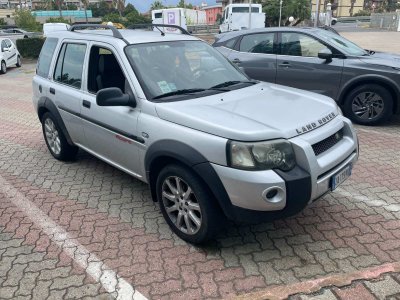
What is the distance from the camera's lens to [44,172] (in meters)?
4.98

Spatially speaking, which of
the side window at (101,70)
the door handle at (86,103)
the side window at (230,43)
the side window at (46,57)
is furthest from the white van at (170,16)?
the door handle at (86,103)

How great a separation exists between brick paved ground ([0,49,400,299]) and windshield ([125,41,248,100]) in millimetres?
1301

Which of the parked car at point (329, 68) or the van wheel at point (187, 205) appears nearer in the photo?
the van wheel at point (187, 205)

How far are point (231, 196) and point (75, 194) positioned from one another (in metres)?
2.29

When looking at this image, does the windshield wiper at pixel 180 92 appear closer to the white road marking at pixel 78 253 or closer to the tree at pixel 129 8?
the white road marking at pixel 78 253

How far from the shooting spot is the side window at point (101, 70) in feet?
12.6

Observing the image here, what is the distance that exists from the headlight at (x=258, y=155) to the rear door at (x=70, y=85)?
224cm

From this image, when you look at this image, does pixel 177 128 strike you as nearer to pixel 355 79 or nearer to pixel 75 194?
pixel 75 194

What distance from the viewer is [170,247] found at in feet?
10.6

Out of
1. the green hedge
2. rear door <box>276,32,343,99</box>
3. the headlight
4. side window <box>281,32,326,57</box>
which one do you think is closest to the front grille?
the headlight

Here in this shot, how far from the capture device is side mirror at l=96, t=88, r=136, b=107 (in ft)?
10.6

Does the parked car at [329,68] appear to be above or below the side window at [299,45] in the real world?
below

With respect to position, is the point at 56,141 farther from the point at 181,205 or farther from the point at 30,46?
the point at 30,46

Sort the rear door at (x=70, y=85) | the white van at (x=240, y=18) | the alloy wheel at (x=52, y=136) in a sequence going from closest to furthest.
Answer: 1. the rear door at (x=70, y=85)
2. the alloy wheel at (x=52, y=136)
3. the white van at (x=240, y=18)
